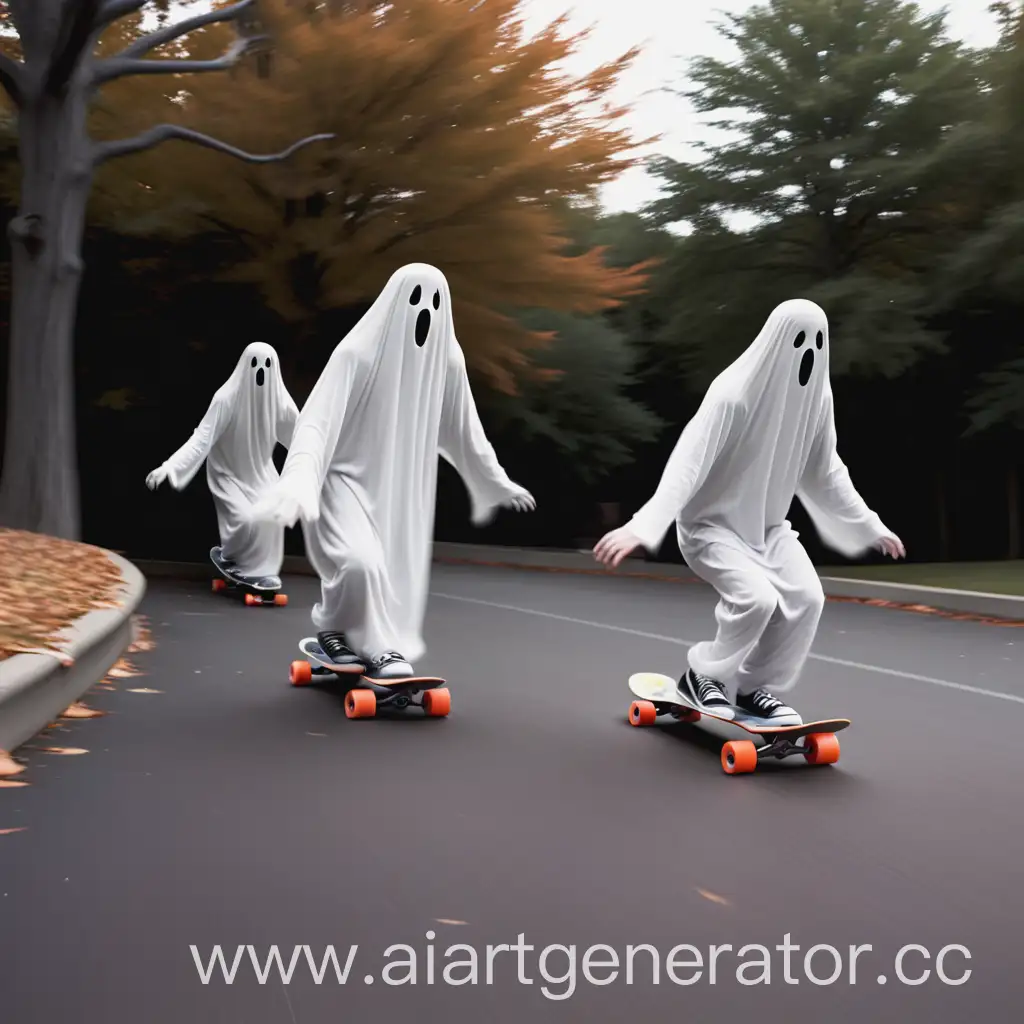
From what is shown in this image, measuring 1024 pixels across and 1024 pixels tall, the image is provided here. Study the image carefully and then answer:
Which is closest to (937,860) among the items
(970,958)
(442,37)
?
(970,958)

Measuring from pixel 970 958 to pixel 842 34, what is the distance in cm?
2330

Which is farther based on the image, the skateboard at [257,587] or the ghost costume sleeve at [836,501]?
the skateboard at [257,587]

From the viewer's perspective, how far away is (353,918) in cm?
409

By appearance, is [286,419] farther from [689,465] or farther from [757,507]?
[689,465]

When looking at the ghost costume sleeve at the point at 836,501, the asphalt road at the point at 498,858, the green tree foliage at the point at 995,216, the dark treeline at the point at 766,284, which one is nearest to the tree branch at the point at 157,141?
the dark treeline at the point at 766,284

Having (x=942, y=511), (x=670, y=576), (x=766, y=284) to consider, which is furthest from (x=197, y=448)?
(x=942, y=511)

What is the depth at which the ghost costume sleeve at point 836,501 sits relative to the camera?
7.37 metres

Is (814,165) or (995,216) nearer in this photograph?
(995,216)

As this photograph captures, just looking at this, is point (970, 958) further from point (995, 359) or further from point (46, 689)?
point (995, 359)

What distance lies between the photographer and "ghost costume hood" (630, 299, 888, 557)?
6.82m

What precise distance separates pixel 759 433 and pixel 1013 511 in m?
23.3

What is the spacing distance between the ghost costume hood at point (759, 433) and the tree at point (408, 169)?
15714 millimetres

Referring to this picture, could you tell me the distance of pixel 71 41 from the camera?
17922 millimetres

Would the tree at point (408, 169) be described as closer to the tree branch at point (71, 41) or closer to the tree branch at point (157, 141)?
the tree branch at point (157, 141)
